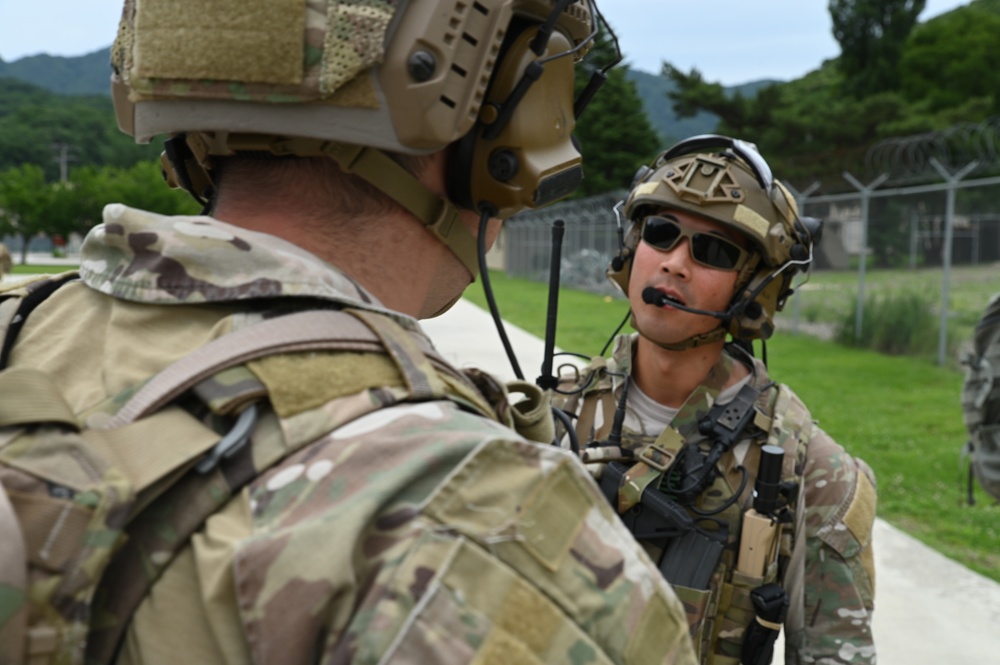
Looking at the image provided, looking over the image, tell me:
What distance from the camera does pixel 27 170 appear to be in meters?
47.1

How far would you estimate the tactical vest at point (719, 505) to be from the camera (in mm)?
2436

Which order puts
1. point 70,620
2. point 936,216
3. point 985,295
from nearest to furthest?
point 70,620, point 985,295, point 936,216

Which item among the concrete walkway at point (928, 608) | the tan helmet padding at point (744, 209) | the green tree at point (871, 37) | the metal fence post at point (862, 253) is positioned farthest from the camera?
the green tree at point (871, 37)

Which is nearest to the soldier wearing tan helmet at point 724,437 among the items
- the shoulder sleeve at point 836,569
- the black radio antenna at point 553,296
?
the shoulder sleeve at point 836,569

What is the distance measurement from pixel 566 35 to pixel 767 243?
1.42 metres

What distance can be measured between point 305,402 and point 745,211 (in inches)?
78.9

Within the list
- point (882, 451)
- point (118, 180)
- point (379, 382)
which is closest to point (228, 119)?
point (379, 382)

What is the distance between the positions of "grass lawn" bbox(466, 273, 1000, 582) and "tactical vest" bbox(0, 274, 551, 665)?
5420 millimetres

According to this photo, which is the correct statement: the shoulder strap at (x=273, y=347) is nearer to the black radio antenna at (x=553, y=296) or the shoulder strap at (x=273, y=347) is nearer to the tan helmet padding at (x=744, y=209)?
the black radio antenna at (x=553, y=296)

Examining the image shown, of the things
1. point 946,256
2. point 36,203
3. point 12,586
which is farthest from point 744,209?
point 36,203

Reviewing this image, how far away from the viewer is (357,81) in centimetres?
127

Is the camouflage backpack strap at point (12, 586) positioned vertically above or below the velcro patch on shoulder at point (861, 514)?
above

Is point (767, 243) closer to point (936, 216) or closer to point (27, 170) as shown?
point (936, 216)

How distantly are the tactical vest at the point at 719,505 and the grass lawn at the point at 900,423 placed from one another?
11.9 ft
